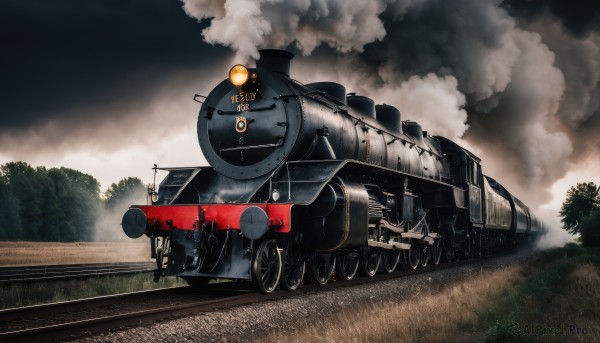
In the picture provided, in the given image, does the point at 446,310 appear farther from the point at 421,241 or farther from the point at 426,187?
the point at 426,187

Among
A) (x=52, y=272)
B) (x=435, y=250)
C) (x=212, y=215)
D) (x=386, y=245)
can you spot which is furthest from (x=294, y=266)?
(x=52, y=272)

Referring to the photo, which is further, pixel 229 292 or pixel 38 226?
pixel 38 226

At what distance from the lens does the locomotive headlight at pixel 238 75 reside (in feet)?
25.8

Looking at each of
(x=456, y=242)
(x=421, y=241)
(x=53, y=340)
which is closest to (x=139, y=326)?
(x=53, y=340)

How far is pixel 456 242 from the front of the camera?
46.6 feet

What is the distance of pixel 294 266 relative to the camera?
300 inches

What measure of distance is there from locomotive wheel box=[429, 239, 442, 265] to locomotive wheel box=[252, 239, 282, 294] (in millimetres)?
6867

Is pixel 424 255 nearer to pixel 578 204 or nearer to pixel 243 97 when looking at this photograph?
pixel 243 97

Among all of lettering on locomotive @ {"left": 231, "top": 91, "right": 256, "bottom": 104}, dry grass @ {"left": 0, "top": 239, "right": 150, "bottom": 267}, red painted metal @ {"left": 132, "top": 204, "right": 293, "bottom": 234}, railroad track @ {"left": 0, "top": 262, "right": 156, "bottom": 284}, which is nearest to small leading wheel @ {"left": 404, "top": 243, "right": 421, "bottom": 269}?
lettering on locomotive @ {"left": 231, "top": 91, "right": 256, "bottom": 104}

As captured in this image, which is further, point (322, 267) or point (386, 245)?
point (386, 245)

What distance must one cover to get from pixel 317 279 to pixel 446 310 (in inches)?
79.1

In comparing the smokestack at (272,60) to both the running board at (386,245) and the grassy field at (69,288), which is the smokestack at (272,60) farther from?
the grassy field at (69,288)

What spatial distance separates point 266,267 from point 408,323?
208 cm

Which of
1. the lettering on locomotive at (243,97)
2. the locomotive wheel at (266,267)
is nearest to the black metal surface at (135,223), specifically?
the locomotive wheel at (266,267)
